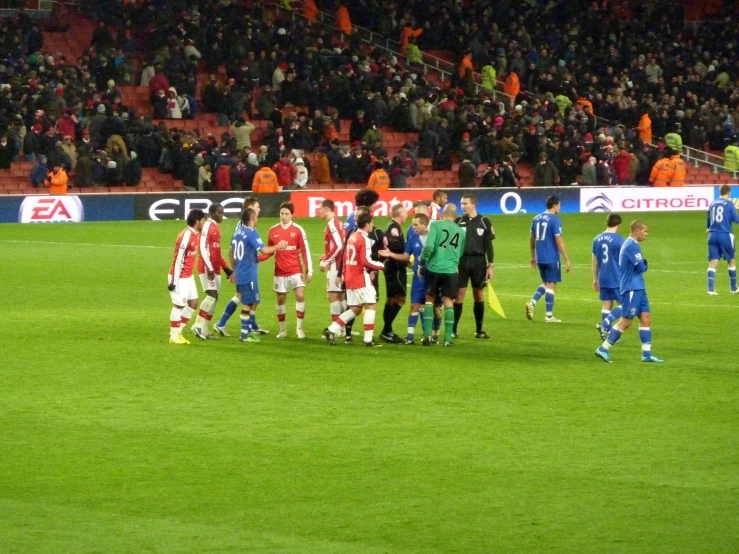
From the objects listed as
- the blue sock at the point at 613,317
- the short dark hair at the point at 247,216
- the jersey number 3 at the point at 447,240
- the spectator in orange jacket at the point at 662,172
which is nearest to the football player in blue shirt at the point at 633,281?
the blue sock at the point at 613,317

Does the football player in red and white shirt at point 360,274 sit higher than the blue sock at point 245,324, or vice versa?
the football player in red and white shirt at point 360,274

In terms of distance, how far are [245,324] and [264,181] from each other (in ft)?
64.4

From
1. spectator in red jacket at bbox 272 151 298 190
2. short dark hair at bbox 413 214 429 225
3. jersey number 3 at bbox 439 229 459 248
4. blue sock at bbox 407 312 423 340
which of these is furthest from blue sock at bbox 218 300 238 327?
spectator in red jacket at bbox 272 151 298 190

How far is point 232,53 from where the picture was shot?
1554 inches

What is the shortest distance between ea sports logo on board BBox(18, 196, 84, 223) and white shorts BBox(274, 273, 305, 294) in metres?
18.4

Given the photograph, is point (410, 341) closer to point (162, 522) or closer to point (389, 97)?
point (162, 522)

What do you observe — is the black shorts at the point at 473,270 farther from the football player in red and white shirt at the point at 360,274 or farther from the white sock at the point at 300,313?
the white sock at the point at 300,313

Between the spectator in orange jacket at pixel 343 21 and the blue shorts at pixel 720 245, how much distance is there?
82.9 ft

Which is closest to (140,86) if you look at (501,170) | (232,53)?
(232,53)

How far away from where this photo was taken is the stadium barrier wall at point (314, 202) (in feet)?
108

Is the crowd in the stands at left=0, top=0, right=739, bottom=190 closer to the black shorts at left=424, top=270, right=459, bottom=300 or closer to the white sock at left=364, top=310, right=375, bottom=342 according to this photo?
the white sock at left=364, top=310, right=375, bottom=342

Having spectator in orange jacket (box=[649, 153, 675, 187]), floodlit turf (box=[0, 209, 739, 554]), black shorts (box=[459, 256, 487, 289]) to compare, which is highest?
spectator in orange jacket (box=[649, 153, 675, 187])

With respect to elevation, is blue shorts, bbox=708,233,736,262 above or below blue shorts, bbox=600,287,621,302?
above

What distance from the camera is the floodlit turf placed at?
305 inches
